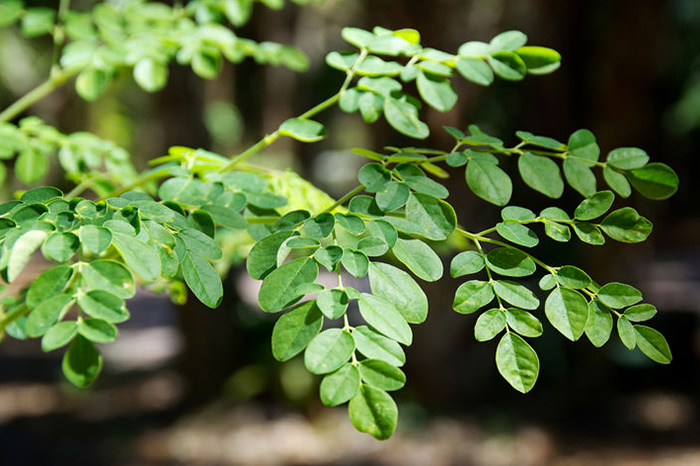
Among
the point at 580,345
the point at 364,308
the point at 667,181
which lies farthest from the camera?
the point at 580,345

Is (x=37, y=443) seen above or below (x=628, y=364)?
below

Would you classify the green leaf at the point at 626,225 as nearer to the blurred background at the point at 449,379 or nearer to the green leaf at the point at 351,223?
the green leaf at the point at 351,223

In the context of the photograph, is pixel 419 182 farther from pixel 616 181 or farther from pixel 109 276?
pixel 109 276

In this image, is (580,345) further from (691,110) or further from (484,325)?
(691,110)

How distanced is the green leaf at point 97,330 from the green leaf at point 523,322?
17.5 inches

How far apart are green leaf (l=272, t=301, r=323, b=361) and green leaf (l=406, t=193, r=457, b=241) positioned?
0.62ft

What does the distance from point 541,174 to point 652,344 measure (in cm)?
27

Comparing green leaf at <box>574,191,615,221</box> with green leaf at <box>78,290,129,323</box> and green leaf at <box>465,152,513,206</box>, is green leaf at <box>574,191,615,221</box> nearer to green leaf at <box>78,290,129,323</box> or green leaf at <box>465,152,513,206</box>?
green leaf at <box>465,152,513,206</box>

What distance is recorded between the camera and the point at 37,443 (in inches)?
182

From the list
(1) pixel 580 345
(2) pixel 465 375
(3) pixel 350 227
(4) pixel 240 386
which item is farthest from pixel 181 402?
(3) pixel 350 227

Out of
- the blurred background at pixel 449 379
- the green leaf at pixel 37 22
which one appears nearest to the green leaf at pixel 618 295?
the green leaf at pixel 37 22

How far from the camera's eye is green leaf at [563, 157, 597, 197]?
0.87 metres

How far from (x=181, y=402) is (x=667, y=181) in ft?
15.3

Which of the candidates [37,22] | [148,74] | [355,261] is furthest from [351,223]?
[37,22]
